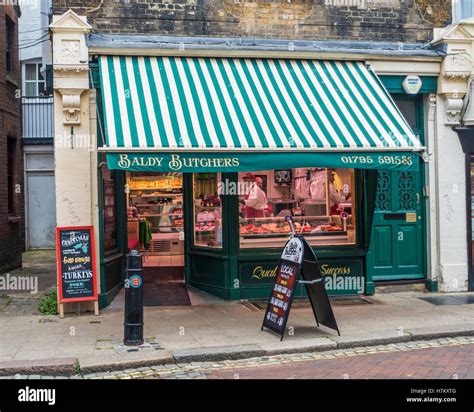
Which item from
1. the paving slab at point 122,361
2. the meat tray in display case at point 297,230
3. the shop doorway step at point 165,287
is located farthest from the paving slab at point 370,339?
the shop doorway step at point 165,287

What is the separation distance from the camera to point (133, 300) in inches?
291

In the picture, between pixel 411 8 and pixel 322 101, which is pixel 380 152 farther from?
pixel 411 8

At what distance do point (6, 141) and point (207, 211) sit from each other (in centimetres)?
676

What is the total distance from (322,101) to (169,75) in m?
2.40

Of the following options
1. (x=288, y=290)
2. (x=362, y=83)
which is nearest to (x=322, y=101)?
(x=362, y=83)

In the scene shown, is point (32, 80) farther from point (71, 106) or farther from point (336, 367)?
point (336, 367)

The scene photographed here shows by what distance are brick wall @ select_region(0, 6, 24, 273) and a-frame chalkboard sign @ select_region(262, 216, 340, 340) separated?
27.9ft

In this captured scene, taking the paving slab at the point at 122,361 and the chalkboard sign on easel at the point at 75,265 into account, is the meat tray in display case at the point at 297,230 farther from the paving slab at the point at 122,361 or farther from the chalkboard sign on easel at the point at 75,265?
the paving slab at the point at 122,361

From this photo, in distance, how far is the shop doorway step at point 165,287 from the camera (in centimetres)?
1008

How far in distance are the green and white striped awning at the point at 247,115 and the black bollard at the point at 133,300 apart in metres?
1.22

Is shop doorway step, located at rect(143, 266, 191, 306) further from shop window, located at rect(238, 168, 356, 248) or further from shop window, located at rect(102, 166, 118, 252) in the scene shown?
shop window, located at rect(238, 168, 356, 248)

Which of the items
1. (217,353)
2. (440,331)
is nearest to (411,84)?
(440,331)

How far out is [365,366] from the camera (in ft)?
21.6

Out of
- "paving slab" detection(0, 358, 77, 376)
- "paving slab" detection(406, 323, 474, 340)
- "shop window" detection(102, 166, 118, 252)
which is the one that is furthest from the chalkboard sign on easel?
"paving slab" detection(406, 323, 474, 340)
